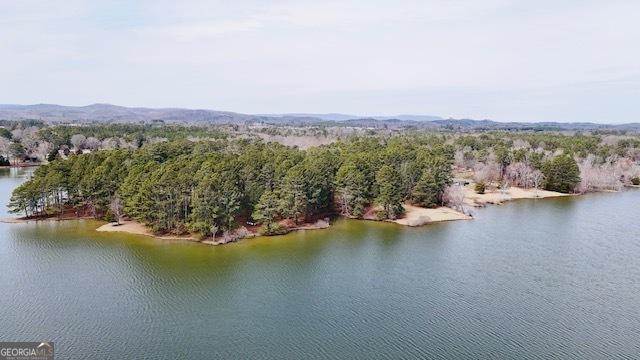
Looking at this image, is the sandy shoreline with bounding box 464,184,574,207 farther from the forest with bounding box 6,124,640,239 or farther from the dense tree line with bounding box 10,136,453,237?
the dense tree line with bounding box 10,136,453,237

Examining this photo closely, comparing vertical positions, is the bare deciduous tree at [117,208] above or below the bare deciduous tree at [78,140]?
below

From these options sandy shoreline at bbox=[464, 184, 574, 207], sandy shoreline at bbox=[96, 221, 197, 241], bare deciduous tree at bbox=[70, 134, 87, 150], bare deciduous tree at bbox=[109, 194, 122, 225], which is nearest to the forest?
bare deciduous tree at bbox=[109, 194, 122, 225]

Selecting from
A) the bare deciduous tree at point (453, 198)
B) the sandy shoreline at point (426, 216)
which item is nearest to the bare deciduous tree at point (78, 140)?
the sandy shoreline at point (426, 216)

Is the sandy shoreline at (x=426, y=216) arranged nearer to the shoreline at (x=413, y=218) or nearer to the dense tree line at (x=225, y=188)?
the shoreline at (x=413, y=218)

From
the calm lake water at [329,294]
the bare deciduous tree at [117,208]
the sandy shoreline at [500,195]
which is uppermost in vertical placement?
the bare deciduous tree at [117,208]

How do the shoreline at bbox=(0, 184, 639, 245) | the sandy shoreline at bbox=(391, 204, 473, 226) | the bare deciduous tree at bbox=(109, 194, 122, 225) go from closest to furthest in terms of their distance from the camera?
1. the shoreline at bbox=(0, 184, 639, 245)
2. the bare deciduous tree at bbox=(109, 194, 122, 225)
3. the sandy shoreline at bbox=(391, 204, 473, 226)

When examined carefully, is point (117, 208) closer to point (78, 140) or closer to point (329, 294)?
point (329, 294)

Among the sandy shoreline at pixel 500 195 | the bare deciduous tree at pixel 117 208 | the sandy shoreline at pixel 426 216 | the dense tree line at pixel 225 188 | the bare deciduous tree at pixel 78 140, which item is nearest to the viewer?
the dense tree line at pixel 225 188

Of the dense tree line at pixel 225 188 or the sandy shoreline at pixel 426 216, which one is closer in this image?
the dense tree line at pixel 225 188

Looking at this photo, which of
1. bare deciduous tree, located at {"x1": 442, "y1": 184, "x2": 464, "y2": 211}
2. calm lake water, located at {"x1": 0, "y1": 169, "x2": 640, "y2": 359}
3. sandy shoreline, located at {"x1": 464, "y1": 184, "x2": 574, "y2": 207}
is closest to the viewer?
calm lake water, located at {"x1": 0, "y1": 169, "x2": 640, "y2": 359}
